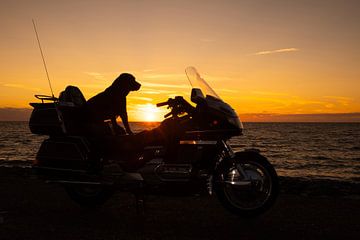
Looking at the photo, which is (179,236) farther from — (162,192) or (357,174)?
(357,174)

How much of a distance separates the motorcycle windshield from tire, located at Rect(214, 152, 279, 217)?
96 centimetres

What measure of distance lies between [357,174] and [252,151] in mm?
18142

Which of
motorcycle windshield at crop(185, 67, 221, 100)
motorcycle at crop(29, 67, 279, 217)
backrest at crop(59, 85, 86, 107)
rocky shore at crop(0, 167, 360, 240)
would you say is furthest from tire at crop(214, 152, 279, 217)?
backrest at crop(59, 85, 86, 107)

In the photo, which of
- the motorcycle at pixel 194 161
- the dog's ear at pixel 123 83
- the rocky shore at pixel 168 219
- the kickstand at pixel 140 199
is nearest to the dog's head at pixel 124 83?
the dog's ear at pixel 123 83

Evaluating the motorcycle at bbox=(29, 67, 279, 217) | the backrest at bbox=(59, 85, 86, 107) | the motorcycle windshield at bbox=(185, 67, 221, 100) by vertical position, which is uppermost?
the backrest at bbox=(59, 85, 86, 107)

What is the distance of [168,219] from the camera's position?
5.26 metres

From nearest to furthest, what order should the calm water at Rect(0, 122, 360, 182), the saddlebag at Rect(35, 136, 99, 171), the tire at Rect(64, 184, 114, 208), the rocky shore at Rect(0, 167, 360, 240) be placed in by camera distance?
the rocky shore at Rect(0, 167, 360, 240) → the saddlebag at Rect(35, 136, 99, 171) → the tire at Rect(64, 184, 114, 208) → the calm water at Rect(0, 122, 360, 182)

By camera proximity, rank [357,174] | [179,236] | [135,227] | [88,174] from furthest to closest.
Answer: [357,174] < [88,174] < [135,227] < [179,236]

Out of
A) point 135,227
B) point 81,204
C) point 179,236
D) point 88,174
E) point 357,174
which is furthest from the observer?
point 357,174

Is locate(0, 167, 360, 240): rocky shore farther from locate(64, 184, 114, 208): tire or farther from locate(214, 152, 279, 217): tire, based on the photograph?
locate(214, 152, 279, 217): tire

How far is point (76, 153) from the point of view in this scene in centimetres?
570

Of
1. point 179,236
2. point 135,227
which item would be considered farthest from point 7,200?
point 179,236

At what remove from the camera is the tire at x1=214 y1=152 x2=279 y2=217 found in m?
5.07

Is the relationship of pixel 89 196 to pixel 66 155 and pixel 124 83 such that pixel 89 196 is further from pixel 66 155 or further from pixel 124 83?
pixel 124 83
